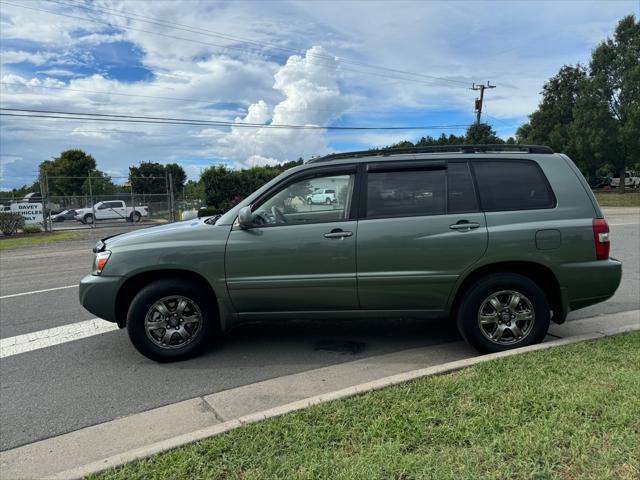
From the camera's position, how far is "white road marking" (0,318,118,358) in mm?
5164

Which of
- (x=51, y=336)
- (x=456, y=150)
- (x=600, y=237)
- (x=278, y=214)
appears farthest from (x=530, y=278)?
(x=51, y=336)

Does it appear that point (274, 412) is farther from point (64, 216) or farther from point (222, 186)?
point (64, 216)

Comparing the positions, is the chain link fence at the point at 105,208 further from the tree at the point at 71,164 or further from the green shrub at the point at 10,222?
the tree at the point at 71,164

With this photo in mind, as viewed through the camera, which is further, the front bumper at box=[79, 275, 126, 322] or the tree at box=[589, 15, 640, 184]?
the tree at box=[589, 15, 640, 184]

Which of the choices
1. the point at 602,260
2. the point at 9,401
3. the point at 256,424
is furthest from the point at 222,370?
the point at 602,260

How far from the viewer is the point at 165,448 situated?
2.87 metres

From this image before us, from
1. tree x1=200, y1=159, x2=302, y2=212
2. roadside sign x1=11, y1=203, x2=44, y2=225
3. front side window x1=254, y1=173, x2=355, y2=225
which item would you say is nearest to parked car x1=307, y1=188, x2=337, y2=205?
front side window x1=254, y1=173, x2=355, y2=225

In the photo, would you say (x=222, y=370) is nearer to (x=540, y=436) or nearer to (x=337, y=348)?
(x=337, y=348)

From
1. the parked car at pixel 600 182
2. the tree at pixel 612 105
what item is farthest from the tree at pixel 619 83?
the parked car at pixel 600 182

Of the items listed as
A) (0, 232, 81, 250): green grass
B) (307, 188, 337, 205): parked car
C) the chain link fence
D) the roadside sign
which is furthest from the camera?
the chain link fence

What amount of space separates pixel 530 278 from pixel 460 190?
1052mm

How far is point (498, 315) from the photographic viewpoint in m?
4.43

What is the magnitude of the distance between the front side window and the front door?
0.01 metres

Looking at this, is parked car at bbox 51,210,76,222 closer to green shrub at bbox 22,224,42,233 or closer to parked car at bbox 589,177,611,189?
green shrub at bbox 22,224,42,233
